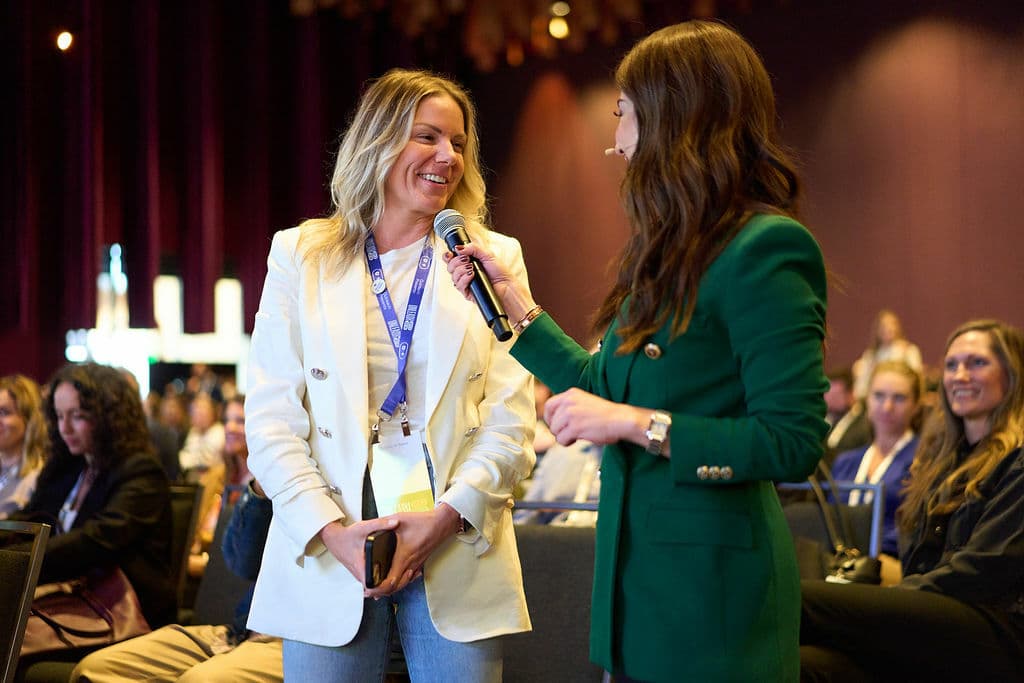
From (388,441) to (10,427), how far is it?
3183 millimetres

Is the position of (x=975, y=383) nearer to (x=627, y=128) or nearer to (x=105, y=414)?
(x=627, y=128)

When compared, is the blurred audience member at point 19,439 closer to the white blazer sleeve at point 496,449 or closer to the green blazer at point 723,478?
the white blazer sleeve at point 496,449

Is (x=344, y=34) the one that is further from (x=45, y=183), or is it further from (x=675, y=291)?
(x=675, y=291)

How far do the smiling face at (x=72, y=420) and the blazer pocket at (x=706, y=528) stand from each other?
2.69 m

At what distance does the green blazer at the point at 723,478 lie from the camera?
4.41 feet

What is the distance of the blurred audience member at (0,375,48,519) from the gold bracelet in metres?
3.31

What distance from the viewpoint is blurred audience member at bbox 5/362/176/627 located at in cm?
329

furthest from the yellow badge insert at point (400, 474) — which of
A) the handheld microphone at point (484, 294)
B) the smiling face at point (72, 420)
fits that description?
the smiling face at point (72, 420)

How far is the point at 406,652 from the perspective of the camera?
1996 mm

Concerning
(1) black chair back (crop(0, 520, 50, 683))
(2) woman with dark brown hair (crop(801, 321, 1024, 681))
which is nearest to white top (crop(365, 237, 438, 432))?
(1) black chair back (crop(0, 520, 50, 683))

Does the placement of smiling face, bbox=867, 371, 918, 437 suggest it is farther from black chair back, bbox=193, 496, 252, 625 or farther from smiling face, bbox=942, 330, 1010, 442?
black chair back, bbox=193, 496, 252, 625

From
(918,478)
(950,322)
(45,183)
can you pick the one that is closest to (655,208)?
(918,478)

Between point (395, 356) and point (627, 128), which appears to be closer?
point (627, 128)

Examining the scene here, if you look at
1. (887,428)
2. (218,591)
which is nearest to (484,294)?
(218,591)
